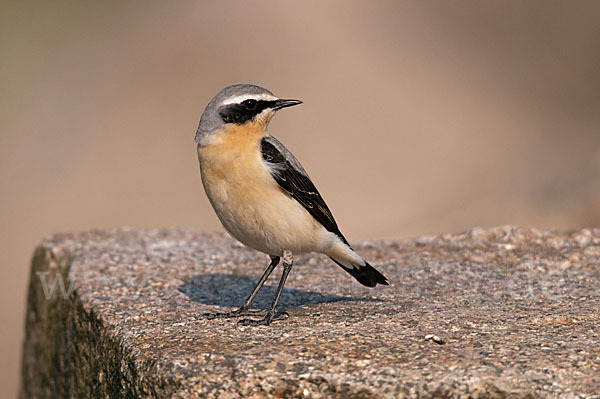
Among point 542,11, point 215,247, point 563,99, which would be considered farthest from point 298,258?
point 542,11

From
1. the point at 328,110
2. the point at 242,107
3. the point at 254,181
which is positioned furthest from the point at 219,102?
the point at 328,110

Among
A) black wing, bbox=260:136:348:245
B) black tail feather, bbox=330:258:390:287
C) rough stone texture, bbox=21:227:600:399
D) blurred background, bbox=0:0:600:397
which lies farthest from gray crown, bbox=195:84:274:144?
blurred background, bbox=0:0:600:397

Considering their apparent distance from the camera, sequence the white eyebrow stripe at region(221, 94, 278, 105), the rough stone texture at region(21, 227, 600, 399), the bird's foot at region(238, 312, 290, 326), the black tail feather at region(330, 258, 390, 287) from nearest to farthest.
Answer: the rough stone texture at region(21, 227, 600, 399), the bird's foot at region(238, 312, 290, 326), the white eyebrow stripe at region(221, 94, 278, 105), the black tail feather at region(330, 258, 390, 287)

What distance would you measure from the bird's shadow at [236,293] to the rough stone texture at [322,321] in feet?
0.08

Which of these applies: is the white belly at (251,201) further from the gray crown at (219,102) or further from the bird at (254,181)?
the gray crown at (219,102)

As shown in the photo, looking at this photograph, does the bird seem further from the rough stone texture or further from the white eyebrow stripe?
the rough stone texture

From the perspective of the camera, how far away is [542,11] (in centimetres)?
2067

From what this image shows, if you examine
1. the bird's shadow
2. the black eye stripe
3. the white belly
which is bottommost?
the bird's shadow

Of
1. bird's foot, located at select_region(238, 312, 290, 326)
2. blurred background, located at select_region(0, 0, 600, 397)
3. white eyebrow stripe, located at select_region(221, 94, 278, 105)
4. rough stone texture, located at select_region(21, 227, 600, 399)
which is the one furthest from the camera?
blurred background, located at select_region(0, 0, 600, 397)

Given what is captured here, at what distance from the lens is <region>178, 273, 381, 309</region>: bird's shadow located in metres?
6.33

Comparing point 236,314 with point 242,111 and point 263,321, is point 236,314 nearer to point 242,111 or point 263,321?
point 263,321

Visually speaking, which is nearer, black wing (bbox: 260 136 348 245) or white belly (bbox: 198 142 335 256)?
white belly (bbox: 198 142 335 256)

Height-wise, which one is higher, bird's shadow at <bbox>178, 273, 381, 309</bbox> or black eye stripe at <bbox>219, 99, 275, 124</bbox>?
black eye stripe at <bbox>219, 99, 275, 124</bbox>

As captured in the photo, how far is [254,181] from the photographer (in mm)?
5539
